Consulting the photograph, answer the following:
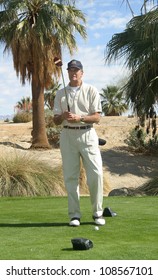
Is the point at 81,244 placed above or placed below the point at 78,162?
below

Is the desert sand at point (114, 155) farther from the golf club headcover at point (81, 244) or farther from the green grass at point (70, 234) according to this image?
the golf club headcover at point (81, 244)

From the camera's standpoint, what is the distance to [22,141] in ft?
102

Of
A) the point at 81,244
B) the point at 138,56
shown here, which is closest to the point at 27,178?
the point at 138,56

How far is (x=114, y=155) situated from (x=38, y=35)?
6.77m

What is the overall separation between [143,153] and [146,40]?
970 cm

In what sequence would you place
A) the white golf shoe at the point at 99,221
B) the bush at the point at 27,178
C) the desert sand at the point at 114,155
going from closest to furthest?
1. the white golf shoe at the point at 99,221
2. the bush at the point at 27,178
3. the desert sand at the point at 114,155

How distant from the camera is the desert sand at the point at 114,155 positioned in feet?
71.6

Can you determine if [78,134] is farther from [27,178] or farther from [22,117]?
[22,117]

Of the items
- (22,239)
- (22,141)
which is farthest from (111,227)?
(22,141)

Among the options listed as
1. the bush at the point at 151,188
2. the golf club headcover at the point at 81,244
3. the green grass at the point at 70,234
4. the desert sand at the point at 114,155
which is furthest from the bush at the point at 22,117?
the golf club headcover at the point at 81,244

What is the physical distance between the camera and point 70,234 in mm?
5891

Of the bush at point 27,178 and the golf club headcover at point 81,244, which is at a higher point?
the golf club headcover at point 81,244

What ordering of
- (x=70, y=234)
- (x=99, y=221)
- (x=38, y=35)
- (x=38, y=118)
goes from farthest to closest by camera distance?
(x=38, y=118) → (x=38, y=35) → (x=99, y=221) → (x=70, y=234)
